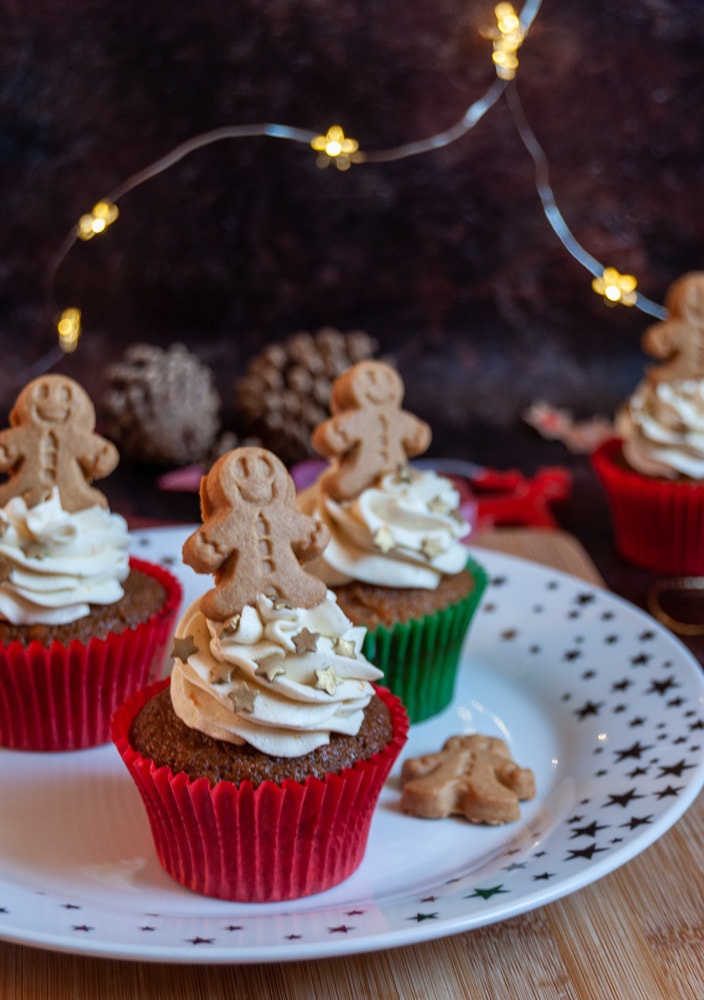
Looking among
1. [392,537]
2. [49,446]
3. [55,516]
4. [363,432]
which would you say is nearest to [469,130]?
[363,432]

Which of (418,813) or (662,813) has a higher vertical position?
(662,813)

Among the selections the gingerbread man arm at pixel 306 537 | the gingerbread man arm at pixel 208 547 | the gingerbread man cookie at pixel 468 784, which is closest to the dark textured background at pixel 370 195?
the gingerbread man cookie at pixel 468 784

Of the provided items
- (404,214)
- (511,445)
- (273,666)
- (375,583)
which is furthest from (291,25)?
(273,666)

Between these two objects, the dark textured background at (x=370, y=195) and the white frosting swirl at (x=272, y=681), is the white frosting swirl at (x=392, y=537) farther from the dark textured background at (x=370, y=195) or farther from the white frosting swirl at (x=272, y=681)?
the dark textured background at (x=370, y=195)

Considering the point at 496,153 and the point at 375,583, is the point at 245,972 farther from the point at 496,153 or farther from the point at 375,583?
the point at 496,153

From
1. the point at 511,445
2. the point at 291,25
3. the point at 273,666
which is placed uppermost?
the point at 291,25

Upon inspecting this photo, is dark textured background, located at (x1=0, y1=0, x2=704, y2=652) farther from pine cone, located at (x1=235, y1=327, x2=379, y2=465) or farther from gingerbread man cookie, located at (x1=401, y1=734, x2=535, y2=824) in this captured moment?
gingerbread man cookie, located at (x1=401, y1=734, x2=535, y2=824)

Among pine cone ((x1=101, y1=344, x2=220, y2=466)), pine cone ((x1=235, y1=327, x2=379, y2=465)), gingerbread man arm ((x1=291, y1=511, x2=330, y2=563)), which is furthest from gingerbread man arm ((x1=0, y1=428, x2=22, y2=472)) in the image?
pine cone ((x1=235, y1=327, x2=379, y2=465))

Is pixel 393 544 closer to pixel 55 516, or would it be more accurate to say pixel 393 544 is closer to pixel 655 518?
pixel 55 516
